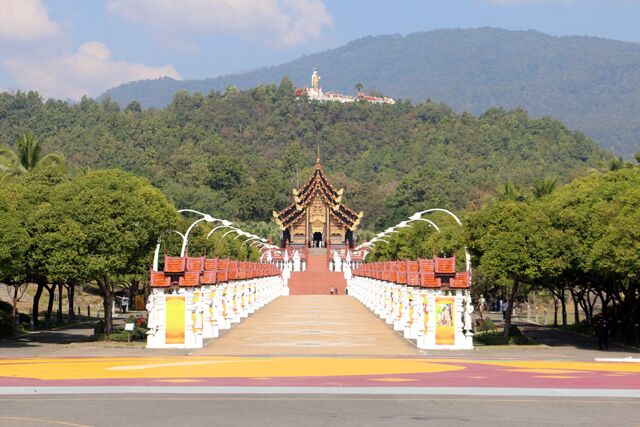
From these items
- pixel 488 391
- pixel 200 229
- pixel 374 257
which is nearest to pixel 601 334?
pixel 488 391

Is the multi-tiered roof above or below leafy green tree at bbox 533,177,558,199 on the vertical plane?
above

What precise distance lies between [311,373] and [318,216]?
14940 cm

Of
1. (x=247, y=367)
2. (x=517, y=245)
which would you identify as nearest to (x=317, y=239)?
(x=517, y=245)

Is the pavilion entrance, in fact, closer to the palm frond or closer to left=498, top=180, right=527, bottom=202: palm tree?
left=498, top=180, right=527, bottom=202: palm tree

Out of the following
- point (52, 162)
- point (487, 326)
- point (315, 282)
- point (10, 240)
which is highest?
point (52, 162)

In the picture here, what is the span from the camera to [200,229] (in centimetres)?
8931

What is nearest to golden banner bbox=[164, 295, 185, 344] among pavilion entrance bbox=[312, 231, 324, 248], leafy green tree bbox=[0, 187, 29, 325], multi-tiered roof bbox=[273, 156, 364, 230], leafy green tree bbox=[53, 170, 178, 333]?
leafy green tree bbox=[53, 170, 178, 333]

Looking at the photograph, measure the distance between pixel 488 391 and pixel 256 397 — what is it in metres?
5.71

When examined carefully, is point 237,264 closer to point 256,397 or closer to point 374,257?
point 256,397

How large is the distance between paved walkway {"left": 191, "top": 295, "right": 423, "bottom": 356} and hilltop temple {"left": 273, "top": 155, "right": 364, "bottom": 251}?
101931mm

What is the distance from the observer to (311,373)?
31.5 metres

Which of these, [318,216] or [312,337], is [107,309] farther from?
[318,216]

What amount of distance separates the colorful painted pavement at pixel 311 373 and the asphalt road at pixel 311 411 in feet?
10.0

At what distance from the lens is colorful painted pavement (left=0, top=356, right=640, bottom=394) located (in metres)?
28.1
